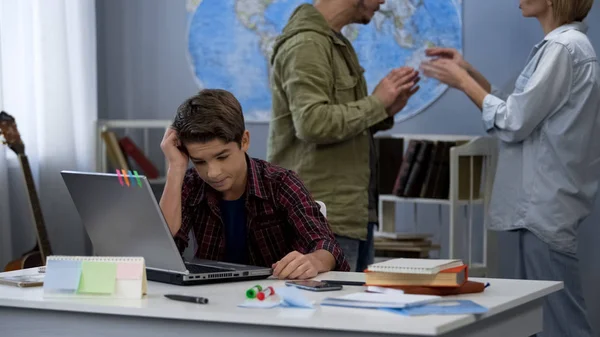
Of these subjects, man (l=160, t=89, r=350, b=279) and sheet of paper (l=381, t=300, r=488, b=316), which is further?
man (l=160, t=89, r=350, b=279)

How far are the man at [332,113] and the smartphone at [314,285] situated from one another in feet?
3.03

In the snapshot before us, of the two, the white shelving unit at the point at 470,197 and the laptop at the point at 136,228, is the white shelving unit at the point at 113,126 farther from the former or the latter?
the laptop at the point at 136,228

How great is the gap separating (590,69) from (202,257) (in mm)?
1380

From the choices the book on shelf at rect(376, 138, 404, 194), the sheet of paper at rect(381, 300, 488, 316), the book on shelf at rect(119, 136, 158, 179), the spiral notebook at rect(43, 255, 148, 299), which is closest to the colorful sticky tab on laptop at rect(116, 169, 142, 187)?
the spiral notebook at rect(43, 255, 148, 299)

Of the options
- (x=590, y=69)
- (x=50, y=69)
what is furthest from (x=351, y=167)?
(x=50, y=69)

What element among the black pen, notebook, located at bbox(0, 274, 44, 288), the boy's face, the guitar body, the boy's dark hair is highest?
the boy's dark hair

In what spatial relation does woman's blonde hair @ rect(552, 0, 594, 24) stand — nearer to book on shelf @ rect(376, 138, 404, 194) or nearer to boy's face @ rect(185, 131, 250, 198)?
book on shelf @ rect(376, 138, 404, 194)

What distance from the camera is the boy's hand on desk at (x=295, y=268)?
2.07 metres

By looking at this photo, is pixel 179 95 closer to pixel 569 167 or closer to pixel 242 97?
pixel 242 97

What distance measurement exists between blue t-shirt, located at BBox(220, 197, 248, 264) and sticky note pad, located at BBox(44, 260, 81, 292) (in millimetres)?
604

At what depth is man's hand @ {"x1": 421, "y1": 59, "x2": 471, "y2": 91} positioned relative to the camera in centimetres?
323

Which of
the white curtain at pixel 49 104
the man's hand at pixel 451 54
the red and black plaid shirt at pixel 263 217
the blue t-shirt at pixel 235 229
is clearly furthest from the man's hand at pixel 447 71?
the white curtain at pixel 49 104

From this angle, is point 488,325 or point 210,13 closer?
point 488,325

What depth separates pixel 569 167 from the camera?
2990mm
